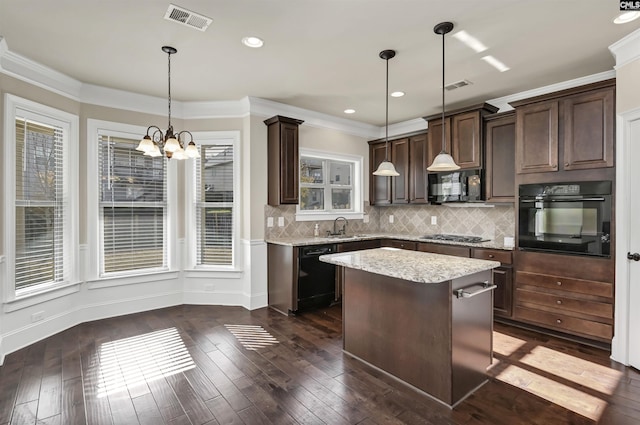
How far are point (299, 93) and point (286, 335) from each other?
9.41ft

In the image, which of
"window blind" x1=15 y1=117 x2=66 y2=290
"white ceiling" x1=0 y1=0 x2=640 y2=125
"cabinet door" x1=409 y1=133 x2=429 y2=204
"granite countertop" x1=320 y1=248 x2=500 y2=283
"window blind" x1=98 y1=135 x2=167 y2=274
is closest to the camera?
"granite countertop" x1=320 y1=248 x2=500 y2=283

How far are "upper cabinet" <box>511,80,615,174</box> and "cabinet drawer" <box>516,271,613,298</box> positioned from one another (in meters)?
1.11

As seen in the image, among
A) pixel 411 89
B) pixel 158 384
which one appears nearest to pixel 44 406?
pixel 158 384

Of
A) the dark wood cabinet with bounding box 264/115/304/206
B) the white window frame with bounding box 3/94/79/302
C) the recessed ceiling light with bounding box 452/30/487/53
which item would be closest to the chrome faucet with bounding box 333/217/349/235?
the dark wood cabinet with bounding box 264/115/304/206

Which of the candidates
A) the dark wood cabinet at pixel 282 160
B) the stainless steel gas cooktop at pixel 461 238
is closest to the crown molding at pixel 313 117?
the dark wood cabinet at pixel 282 160

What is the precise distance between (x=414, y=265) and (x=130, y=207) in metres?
3.59

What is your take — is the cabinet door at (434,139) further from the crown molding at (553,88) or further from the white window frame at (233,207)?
the white window frame at (233,207)

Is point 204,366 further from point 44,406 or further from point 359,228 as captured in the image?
point 359,228

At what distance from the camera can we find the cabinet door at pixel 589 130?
122 inches

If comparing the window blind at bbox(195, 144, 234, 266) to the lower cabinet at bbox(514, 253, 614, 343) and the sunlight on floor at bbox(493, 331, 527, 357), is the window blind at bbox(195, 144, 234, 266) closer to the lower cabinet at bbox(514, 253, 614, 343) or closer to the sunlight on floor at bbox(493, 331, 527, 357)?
the sunlight on floor at bbox(493, 331, 527, 357)

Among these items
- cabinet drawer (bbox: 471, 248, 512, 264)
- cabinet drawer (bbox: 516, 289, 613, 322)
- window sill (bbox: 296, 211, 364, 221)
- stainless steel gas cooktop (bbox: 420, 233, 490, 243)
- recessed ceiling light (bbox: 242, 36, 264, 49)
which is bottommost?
cabinet drawer (bbox: 516, 289, 613, 322)

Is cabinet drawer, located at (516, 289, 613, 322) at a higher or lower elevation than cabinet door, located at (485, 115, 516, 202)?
lower

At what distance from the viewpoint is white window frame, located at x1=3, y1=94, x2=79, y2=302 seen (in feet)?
10.2

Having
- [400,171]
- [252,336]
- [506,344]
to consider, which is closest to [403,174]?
[400,171]
